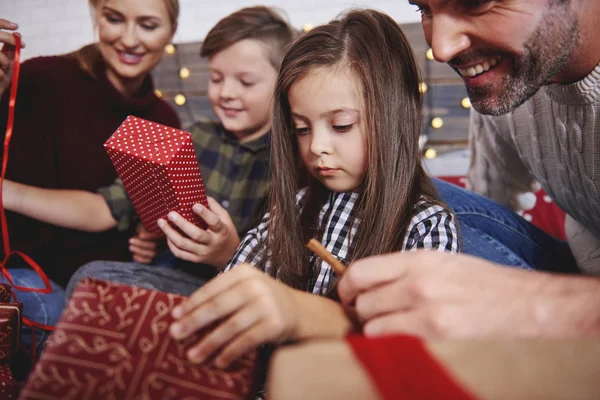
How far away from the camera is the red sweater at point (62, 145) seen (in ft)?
4.46

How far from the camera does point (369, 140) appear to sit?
0.90 m

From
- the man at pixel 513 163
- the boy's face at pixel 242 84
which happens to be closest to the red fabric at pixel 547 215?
the man at pixel 513 163

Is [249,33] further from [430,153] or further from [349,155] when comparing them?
[430,153]

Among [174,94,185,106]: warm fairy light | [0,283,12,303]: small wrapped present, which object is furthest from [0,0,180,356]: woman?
[174,94,185,106]: warm fairy light

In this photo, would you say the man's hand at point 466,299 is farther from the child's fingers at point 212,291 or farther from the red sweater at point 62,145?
the red sweater at point 62,145

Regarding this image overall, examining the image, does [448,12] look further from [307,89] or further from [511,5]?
[307,89]

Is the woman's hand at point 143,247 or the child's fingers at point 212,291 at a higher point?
the child's fingers at point 212,291

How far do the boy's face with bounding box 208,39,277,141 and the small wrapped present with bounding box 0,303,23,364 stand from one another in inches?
29.3

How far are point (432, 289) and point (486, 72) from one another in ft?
1.77

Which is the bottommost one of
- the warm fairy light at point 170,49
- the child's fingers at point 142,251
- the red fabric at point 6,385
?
the child's fingers at point 142,251

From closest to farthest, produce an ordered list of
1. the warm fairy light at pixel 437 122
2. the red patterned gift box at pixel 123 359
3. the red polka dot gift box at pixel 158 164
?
the red patterned gift box at pixel 123 359 → the red polka dot gift box at pixel 158 164 → the warm fairy light at pixel 437 122

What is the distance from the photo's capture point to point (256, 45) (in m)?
1.33

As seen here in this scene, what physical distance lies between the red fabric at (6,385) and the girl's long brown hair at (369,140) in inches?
19.4

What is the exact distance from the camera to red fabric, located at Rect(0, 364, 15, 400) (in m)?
0.75
